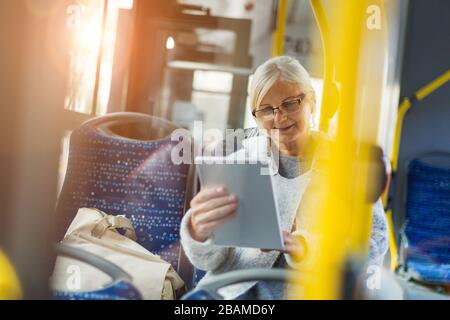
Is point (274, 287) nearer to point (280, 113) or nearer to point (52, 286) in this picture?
point (280, 113)

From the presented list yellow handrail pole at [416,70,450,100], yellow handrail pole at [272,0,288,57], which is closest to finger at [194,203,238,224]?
yellow handrail pole at [272,0,288,57]

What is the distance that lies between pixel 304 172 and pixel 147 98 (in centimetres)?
54

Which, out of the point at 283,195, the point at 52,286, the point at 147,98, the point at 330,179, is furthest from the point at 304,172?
the point at 52,286

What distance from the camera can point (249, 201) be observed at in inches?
50.4

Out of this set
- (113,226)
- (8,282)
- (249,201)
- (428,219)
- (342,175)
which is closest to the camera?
(342,175)

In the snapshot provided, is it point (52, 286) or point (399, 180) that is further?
point (399, 180)

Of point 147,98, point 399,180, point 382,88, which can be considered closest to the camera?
point 382,88

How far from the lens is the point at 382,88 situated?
139 cm

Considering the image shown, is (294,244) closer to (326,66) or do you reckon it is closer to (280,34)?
(326,66)

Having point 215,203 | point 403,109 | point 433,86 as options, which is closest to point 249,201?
point 215,203

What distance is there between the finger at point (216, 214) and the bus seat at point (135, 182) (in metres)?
0.17

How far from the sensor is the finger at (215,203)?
4.27ft

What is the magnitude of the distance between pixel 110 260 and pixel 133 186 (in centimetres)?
23

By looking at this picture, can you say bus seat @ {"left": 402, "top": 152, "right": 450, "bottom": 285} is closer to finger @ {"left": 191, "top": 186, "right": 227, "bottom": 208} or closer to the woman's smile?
the woman's smile
